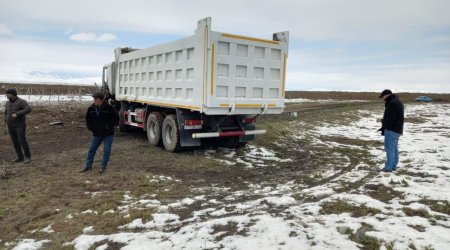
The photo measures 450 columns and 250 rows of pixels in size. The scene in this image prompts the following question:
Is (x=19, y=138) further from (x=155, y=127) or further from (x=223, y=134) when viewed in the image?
(x=223, y=134)

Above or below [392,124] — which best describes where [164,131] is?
below

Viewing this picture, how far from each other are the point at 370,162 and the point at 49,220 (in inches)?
303

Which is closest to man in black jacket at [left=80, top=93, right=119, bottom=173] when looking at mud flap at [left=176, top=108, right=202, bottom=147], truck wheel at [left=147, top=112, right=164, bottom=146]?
mud flap at [left=176, top=108, right=202, bottom=147]

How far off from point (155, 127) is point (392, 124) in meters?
6.63

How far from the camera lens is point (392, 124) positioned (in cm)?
795

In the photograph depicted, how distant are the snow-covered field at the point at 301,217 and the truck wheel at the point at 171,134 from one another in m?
2.49

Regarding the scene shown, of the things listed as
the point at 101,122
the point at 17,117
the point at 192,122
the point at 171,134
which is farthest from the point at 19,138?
the point at 192,122

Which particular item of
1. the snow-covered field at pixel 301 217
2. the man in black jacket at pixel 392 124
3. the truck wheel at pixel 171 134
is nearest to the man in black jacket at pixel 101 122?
the snow-covered field at pixel 301 217

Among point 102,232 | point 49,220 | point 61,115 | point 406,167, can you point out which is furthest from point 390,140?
point 61,115

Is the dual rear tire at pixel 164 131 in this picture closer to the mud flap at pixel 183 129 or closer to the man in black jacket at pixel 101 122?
the mud flap at pixel 183 129

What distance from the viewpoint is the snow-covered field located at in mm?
4297

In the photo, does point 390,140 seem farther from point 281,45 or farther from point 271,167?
point 281,45

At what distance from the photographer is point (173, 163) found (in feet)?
29.8

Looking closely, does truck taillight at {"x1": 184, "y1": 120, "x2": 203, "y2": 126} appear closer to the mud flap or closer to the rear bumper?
the mud flap
